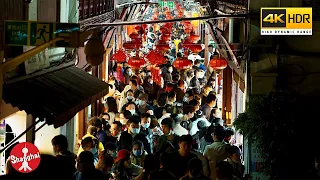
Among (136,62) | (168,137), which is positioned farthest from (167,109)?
(136,62)

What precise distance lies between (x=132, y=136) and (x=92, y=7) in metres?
10.1

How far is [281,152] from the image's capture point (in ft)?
34.2

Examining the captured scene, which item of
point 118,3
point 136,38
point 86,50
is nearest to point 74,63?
point 86,50

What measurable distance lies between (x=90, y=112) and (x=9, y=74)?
960 centimetres

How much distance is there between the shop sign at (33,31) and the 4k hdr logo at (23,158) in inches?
67.2

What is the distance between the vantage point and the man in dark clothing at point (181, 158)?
929 cm

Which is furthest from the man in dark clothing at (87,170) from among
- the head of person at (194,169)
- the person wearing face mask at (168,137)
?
the person wearing face mask at (168,137)

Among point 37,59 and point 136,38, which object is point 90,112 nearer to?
point 136,38

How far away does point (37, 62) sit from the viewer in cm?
1100

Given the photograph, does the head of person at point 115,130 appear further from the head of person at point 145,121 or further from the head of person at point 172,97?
the head of person at point 172,97

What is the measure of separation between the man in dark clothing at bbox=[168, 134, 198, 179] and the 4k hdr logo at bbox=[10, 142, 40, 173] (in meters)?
2.26

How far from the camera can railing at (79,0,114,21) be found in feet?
60.2

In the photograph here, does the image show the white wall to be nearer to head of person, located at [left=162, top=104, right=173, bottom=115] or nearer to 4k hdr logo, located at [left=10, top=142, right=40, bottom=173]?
4k hdr logo, located at [left=10, top=142, right=40, bottom=173]

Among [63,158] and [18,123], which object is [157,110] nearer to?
[18,123]
